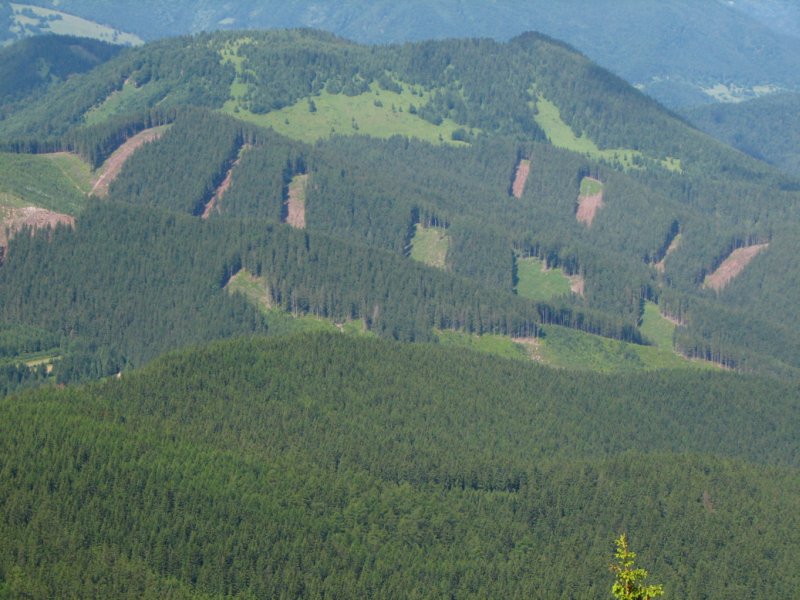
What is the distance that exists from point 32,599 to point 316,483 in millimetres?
45464

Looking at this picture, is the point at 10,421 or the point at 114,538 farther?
the point at 10,421

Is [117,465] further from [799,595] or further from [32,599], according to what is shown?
[799,595]

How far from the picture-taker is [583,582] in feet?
633

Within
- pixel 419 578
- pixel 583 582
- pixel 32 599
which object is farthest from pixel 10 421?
pixel 583 582

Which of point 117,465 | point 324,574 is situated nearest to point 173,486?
point 117,465

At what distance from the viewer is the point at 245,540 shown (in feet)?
608

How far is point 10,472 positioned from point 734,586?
3317 inches

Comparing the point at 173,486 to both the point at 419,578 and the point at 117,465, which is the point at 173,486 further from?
the point at 419,578

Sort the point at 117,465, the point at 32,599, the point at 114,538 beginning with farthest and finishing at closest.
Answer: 1. the point at 117,465
2. the point at 114,538
3. the point at 32,599

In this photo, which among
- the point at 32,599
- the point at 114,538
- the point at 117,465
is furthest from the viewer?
the point at 117,465

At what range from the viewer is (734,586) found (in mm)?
197250

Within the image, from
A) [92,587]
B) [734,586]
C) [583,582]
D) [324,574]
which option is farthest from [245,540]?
[734,586]

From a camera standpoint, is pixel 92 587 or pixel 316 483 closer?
pixel 92 587

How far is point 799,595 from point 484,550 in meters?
37.1
